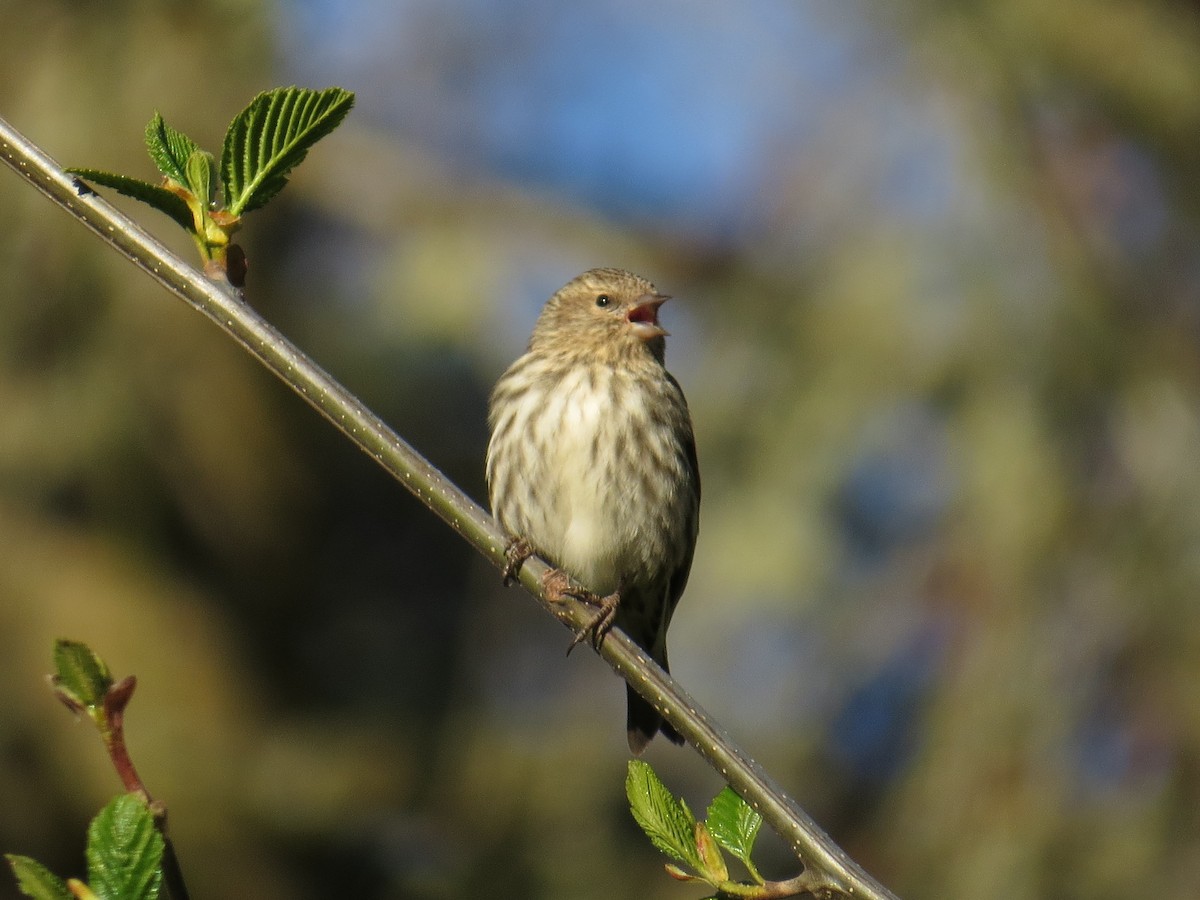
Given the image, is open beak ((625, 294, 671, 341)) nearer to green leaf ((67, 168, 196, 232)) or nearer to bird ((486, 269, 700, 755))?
bird ((486, 269, 700, 755))

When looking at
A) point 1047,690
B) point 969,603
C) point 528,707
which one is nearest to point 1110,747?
point 1047,690

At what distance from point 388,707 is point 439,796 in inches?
49.5

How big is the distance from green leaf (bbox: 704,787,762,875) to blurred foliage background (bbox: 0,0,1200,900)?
11.6 ft

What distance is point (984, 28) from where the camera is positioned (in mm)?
6711

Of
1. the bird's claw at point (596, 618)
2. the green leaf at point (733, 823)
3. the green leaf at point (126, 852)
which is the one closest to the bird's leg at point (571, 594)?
the bird's claw at point (596, 618)

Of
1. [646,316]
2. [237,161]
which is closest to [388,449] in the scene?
[237,161]

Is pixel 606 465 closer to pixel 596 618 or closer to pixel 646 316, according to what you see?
pixel 646 316

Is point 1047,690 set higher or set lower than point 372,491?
lower

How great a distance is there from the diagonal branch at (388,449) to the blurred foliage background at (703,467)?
3.55 metres

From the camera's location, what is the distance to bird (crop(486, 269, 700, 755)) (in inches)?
206

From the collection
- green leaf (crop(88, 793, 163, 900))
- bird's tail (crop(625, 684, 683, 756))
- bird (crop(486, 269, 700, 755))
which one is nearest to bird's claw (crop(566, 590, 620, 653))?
bird (crop(486, 269, 700, 755))

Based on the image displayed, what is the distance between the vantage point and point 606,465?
523cm

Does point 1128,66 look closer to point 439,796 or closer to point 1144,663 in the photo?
point 1144,663

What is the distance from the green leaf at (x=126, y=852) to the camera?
178 cm
